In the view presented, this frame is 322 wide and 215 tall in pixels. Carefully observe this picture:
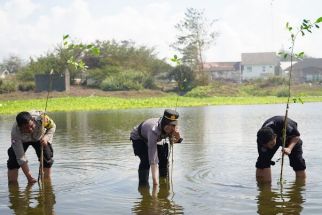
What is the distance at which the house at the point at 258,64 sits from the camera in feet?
387

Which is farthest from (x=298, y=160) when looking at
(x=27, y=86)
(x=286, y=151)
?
(x=27, y=86)

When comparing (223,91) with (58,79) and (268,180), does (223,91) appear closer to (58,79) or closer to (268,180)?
(58,79)

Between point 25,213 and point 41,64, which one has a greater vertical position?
point 41,64

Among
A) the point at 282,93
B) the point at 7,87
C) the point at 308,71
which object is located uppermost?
the point at 308,71

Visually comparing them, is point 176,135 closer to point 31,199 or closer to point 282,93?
point 31,199

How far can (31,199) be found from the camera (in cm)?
857

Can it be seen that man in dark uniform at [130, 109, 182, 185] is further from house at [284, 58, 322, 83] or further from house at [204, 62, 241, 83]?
house at [204, 62, 241, 83]

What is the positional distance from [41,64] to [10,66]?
61439mm

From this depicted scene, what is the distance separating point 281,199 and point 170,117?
2.04 metres

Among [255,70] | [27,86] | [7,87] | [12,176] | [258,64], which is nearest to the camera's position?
[12,176]

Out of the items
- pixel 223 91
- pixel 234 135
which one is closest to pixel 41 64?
pixel 223 91

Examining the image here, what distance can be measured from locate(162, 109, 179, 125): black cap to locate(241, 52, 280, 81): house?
362 feet

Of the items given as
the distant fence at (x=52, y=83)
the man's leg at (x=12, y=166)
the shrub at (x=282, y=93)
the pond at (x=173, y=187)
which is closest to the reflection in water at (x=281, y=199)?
the pond at (x=173, y=187)

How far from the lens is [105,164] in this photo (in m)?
12.1
